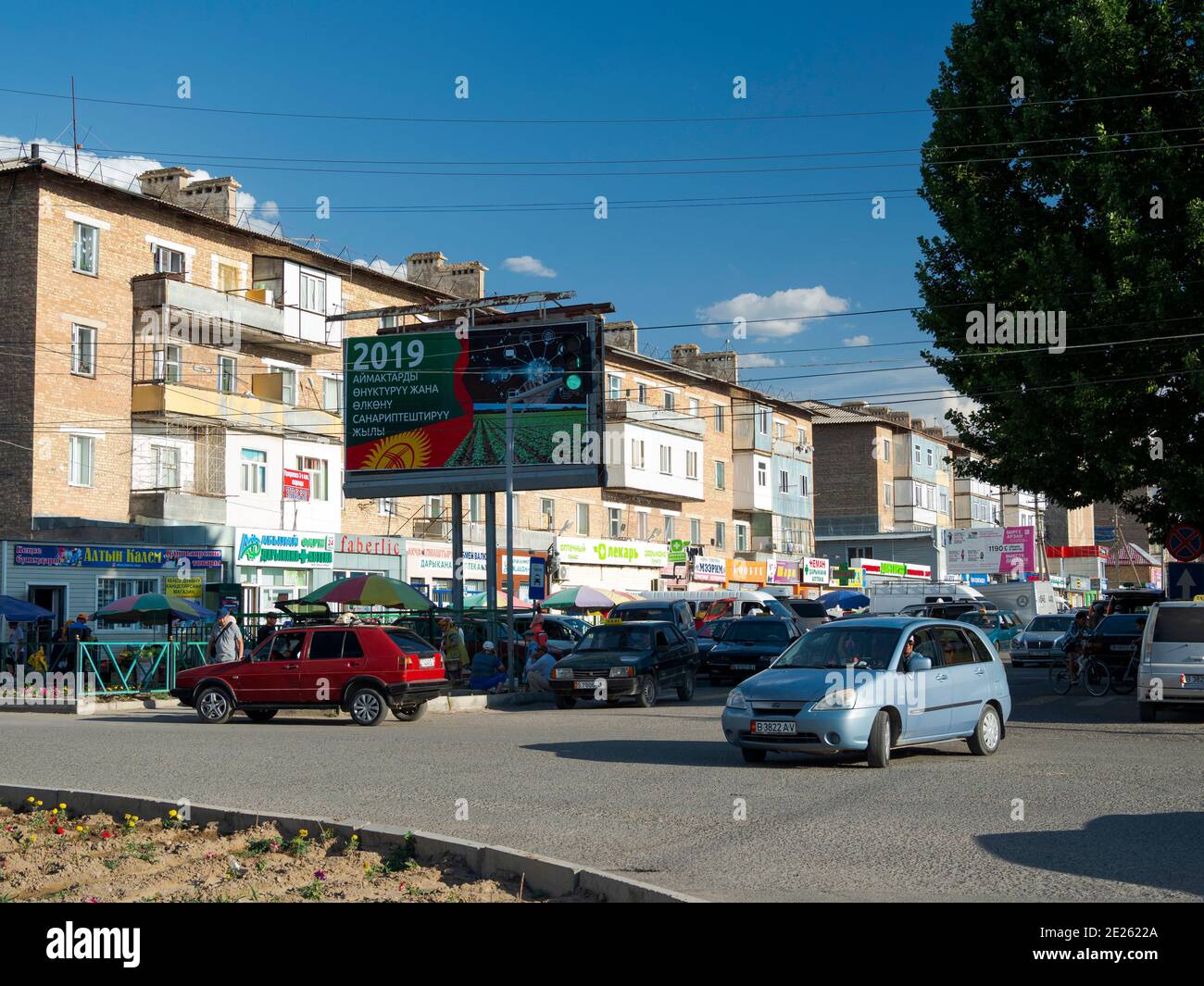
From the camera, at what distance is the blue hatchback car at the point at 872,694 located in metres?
13.8

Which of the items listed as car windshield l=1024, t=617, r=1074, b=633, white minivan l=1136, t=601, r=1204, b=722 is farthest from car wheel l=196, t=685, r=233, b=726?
car windshield l=1024, t=617, r=1074, b=633

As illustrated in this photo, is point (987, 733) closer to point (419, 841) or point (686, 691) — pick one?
point (419, 841)

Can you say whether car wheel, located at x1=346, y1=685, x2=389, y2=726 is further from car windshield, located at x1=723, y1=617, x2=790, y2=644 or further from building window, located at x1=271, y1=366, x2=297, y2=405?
building window, located at x1=271, y1=366, x2=297, y2=405

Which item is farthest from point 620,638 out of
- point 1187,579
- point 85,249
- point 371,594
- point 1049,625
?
point 85,249

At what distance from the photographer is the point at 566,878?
25.4 ft

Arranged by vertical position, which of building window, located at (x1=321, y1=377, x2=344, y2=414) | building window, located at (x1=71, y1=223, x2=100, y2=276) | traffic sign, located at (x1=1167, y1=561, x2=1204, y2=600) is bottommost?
traffic sign, located at (x1=1167, y1=561, x2=1204, y2=600)

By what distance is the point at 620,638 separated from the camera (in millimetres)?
25531

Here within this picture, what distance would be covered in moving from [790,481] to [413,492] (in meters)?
45.7

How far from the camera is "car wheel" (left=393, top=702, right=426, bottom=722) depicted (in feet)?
71.7

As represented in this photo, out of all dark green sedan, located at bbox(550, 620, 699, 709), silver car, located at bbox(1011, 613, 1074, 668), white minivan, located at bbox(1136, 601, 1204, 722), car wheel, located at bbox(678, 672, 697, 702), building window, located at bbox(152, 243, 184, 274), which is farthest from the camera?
building window, located at bbox(152, 243, 184, 274)

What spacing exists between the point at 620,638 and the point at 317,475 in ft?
81.3

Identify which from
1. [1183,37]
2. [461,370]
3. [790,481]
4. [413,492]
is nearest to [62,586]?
[413,492]

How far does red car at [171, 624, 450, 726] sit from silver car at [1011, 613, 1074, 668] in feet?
80.6
